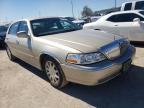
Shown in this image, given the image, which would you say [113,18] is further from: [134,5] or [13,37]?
[13,37]

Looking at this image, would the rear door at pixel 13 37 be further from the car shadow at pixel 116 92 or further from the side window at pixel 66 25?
the car shadow at pixel 116 92

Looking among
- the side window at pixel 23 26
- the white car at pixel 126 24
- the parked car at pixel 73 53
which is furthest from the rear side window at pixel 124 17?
the side window at pixel 23 26

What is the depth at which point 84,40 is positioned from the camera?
4.45m

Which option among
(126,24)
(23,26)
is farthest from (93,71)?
(126,24)

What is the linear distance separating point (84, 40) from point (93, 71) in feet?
2.80

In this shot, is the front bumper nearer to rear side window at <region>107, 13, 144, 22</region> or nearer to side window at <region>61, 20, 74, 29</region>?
side window at <region>61, 20, 74, 29</region>

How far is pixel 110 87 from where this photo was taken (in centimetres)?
458

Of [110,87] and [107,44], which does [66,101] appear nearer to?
[110,87]

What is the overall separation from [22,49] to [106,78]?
278cm

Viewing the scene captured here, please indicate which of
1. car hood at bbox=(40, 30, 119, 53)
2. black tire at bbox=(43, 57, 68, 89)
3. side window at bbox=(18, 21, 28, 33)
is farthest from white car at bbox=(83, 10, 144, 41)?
black tire at bbox=(43, 57, 68, 89)

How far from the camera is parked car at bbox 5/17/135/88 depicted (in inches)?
155

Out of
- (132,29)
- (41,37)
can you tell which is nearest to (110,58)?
(41,37)

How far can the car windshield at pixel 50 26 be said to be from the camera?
17.8 feet

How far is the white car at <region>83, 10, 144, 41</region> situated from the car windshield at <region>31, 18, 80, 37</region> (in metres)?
3.04
